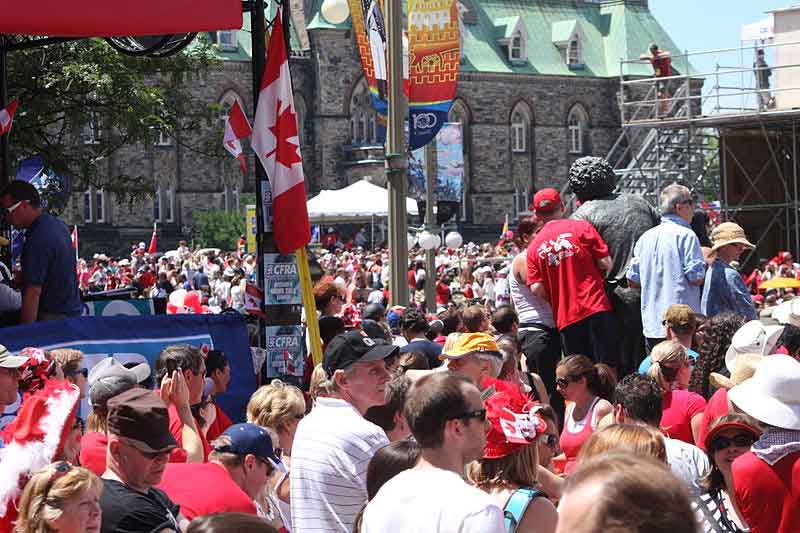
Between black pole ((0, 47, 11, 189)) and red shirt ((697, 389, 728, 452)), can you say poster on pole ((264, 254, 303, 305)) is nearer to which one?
black pole ((0, 47, 11, 189))

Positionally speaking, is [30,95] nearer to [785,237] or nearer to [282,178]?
[282,178]

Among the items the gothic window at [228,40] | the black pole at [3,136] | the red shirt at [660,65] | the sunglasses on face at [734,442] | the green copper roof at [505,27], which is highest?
the green copper roof at [505,27]

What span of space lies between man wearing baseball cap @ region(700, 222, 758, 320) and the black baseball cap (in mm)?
4627

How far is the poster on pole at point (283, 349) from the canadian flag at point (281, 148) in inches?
21.8

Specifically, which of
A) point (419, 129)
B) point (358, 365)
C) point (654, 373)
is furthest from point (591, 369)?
point (419, 129)

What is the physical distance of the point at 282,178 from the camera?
929cm

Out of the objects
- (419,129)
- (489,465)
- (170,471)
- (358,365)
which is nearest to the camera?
(489,465)

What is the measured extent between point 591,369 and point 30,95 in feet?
30.5

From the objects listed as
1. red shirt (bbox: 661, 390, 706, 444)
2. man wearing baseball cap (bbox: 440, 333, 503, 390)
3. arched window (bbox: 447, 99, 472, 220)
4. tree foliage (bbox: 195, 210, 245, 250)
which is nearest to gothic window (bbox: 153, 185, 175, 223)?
tree foliage (bbox: 195, 210, 245, 250)

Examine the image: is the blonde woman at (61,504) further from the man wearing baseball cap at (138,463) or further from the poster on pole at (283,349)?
the poster on pole at (283,349)

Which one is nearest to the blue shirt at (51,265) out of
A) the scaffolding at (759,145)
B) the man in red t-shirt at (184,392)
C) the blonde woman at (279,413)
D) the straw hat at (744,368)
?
the man in red t-shirt at (184,392)

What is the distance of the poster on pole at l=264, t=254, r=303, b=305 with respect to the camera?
939 cm

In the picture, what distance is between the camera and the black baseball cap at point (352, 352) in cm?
601

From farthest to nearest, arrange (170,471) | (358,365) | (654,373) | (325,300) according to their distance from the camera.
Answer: (325,300), (654,373), (358,365), (170,471)
